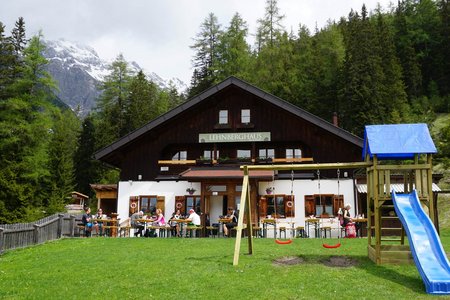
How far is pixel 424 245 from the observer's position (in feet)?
29.0

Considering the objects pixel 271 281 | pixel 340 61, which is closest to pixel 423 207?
pixel 271 281

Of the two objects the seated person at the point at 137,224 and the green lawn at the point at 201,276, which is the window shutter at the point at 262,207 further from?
the green lawn at the point at 201,276

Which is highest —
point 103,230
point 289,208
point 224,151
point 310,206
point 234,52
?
point 234,52

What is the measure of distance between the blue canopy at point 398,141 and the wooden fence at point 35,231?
1195cm

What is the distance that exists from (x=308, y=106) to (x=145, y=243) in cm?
3516

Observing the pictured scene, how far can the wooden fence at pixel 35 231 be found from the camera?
15086 mm

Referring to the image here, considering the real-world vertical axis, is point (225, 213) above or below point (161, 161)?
below

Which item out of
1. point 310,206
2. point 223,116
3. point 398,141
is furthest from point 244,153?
point 398,141

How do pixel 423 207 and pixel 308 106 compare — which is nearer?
pixel 423 207

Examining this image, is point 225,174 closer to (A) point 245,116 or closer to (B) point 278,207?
(B) point 278,207

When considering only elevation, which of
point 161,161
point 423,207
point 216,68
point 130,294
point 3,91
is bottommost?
point 130,294

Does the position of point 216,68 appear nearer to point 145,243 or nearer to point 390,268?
point 145,243

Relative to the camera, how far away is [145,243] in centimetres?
1517

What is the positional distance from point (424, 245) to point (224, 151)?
16.5 metres
